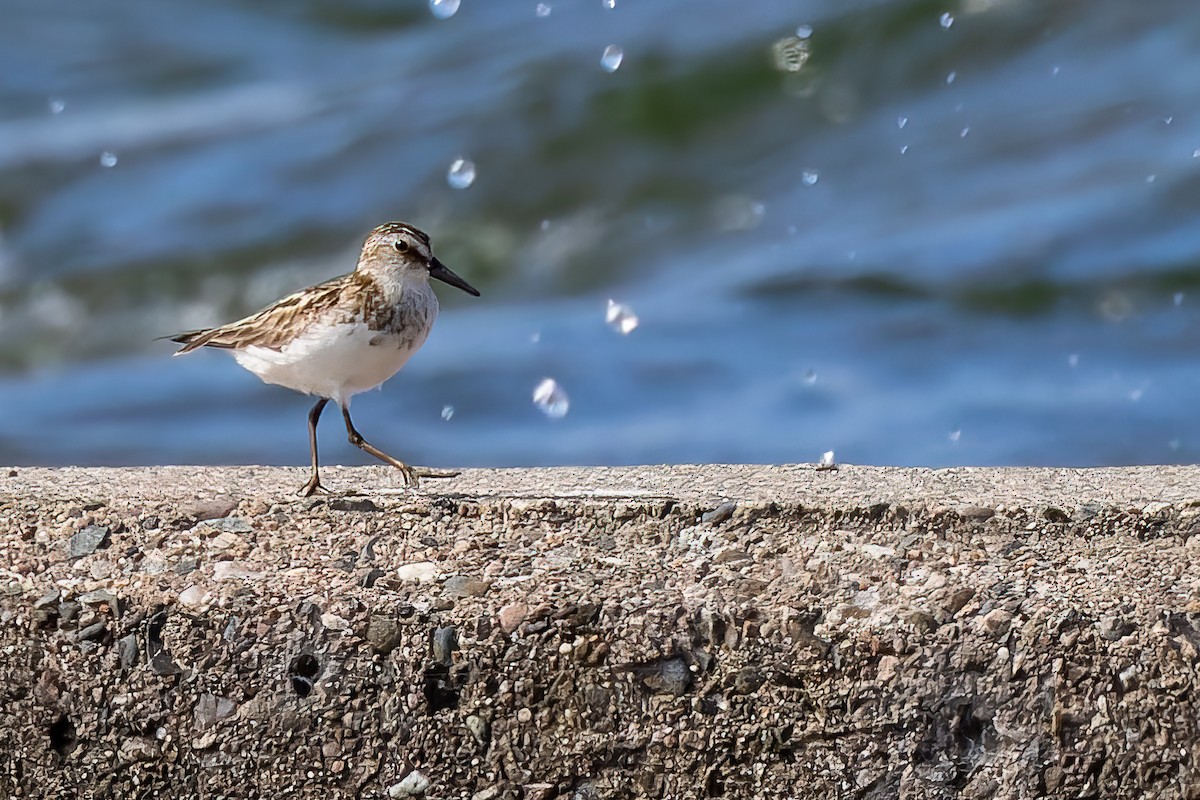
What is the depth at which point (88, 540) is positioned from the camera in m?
2.68

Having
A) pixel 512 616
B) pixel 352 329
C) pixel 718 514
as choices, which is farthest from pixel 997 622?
pixel 352 329

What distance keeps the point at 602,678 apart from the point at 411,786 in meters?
0.36

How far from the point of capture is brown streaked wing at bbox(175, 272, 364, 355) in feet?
9.58

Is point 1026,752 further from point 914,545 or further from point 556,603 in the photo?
point 556,603

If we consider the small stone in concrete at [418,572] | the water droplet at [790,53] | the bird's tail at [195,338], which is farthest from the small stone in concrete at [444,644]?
the water droplet at [790,53]

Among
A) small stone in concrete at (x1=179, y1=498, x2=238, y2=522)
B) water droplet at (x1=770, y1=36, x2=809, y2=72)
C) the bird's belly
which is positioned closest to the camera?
small stone in concrete at (x1=179, y1=498, x2=238, y2=522)

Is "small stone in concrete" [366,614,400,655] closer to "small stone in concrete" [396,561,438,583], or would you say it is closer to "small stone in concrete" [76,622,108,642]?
"small stone in concrete" [396,561,438,583]

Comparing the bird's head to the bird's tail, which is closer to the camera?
the bird's head

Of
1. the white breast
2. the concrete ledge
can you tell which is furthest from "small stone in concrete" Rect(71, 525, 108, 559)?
the white breast

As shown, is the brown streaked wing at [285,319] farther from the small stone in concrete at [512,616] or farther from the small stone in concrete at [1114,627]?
the small stone in concrete at [1114,627]

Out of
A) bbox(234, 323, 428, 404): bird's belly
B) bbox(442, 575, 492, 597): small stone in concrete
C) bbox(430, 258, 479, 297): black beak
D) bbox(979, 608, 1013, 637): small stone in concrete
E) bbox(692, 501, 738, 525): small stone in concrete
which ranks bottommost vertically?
bbox(979, 608, 1013, 637): small stone in concrete

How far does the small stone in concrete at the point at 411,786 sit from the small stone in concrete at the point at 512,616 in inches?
10.8

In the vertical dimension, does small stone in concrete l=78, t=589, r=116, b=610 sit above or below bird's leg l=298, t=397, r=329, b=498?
below

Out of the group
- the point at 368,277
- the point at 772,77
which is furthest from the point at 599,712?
the point at 772,77
